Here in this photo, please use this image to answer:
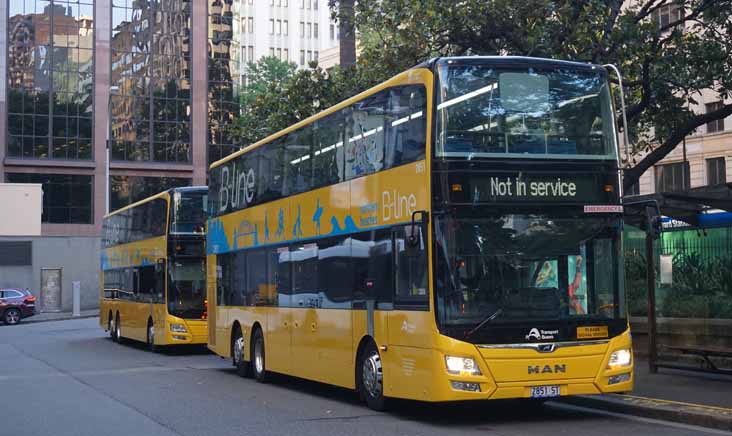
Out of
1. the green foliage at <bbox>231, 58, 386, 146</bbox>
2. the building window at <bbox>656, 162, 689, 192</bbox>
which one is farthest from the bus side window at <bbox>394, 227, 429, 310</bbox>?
the building window at <bbox>656, 162, 689, 192</bbox>

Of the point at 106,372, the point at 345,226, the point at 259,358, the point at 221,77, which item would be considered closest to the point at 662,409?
the point at 345,226

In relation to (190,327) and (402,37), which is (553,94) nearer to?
(402,37)

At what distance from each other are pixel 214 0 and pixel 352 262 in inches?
2252

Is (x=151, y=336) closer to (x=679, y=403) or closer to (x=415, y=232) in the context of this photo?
(x=415, y=232)

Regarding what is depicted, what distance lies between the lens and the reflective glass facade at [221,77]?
67688 millimetres

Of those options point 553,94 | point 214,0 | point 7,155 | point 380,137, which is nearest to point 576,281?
point 553,94

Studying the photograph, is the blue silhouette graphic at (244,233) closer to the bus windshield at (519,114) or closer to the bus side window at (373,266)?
the bus side window at (373,266)

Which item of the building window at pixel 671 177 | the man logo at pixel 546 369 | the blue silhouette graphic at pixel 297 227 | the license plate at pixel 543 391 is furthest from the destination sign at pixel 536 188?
the building window at pixel 671 177

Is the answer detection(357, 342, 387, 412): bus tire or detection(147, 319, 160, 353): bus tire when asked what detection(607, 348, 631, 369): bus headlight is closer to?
detection(357, 342, 387, 412): bus tire

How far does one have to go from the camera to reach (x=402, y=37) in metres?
22.7

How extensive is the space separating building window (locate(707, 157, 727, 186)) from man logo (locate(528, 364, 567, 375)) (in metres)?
43.9

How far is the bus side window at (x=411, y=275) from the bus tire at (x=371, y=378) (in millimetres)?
1163

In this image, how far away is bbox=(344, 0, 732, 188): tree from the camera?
21.2 meters

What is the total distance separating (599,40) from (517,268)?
10378 mm
